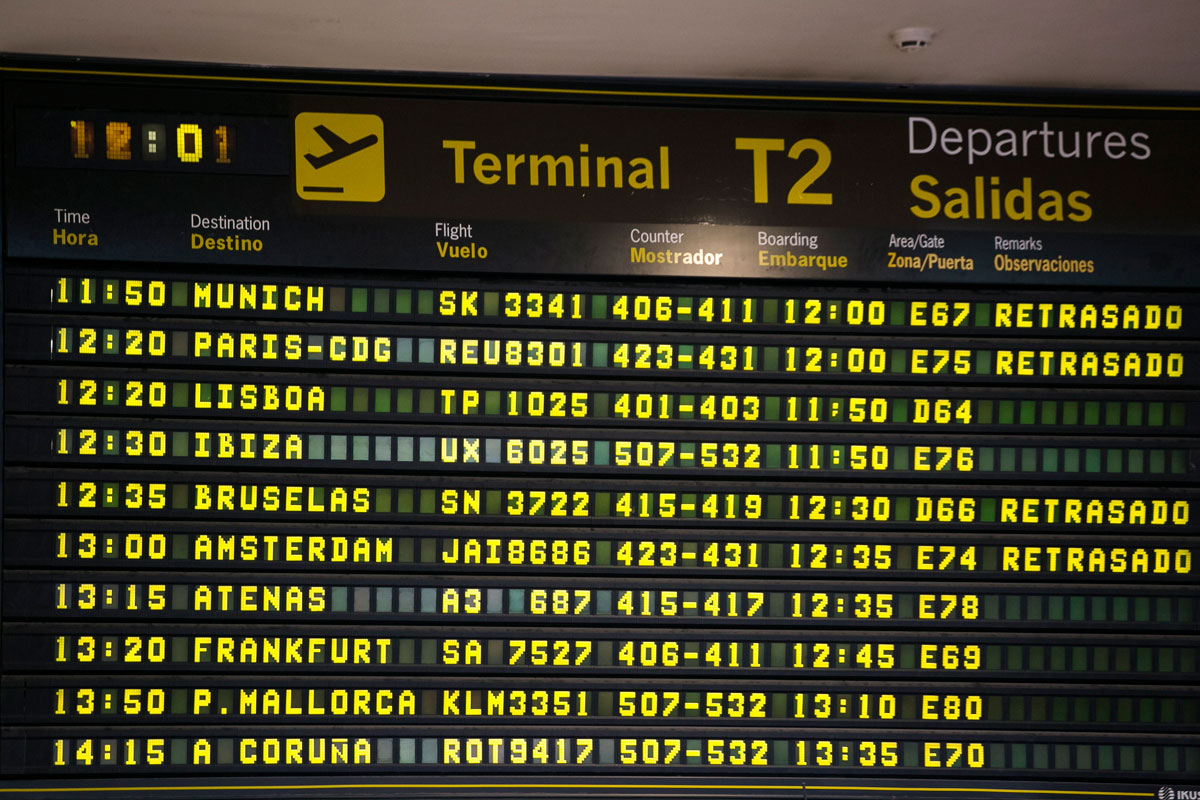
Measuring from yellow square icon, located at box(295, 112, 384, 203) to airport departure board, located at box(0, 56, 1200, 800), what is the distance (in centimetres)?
1

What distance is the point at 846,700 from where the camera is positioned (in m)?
3.86

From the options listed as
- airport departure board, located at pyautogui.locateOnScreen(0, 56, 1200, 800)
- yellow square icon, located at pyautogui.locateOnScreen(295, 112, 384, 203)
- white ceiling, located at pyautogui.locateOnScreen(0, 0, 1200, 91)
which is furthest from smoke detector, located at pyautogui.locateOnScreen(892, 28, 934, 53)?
yellow square icon, located at pyautogui.locateOnScreen(295, 112, 384, 203)

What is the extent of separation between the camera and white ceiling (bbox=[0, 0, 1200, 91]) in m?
3.25

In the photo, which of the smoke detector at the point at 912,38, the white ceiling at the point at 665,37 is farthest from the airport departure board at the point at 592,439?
the smoke detector at the point at 912,38

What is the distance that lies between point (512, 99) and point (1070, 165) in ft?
6.83

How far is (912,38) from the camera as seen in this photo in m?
3.43

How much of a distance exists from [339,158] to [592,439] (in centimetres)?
136

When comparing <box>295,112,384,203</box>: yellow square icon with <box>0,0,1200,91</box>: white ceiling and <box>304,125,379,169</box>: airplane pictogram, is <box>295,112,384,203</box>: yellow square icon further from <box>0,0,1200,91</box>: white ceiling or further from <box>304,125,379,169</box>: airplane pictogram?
<box>0,0,1200,91</box>: white ceiling

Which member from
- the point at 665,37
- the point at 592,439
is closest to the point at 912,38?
the point at 665,37

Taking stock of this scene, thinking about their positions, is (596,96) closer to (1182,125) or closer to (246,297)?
(246,297)

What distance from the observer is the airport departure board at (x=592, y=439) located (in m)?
3.72

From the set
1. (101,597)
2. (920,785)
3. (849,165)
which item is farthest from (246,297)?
(920,785)

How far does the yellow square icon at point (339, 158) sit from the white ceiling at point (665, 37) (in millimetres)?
209

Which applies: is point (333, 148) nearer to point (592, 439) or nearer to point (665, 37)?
point (665, 37)
